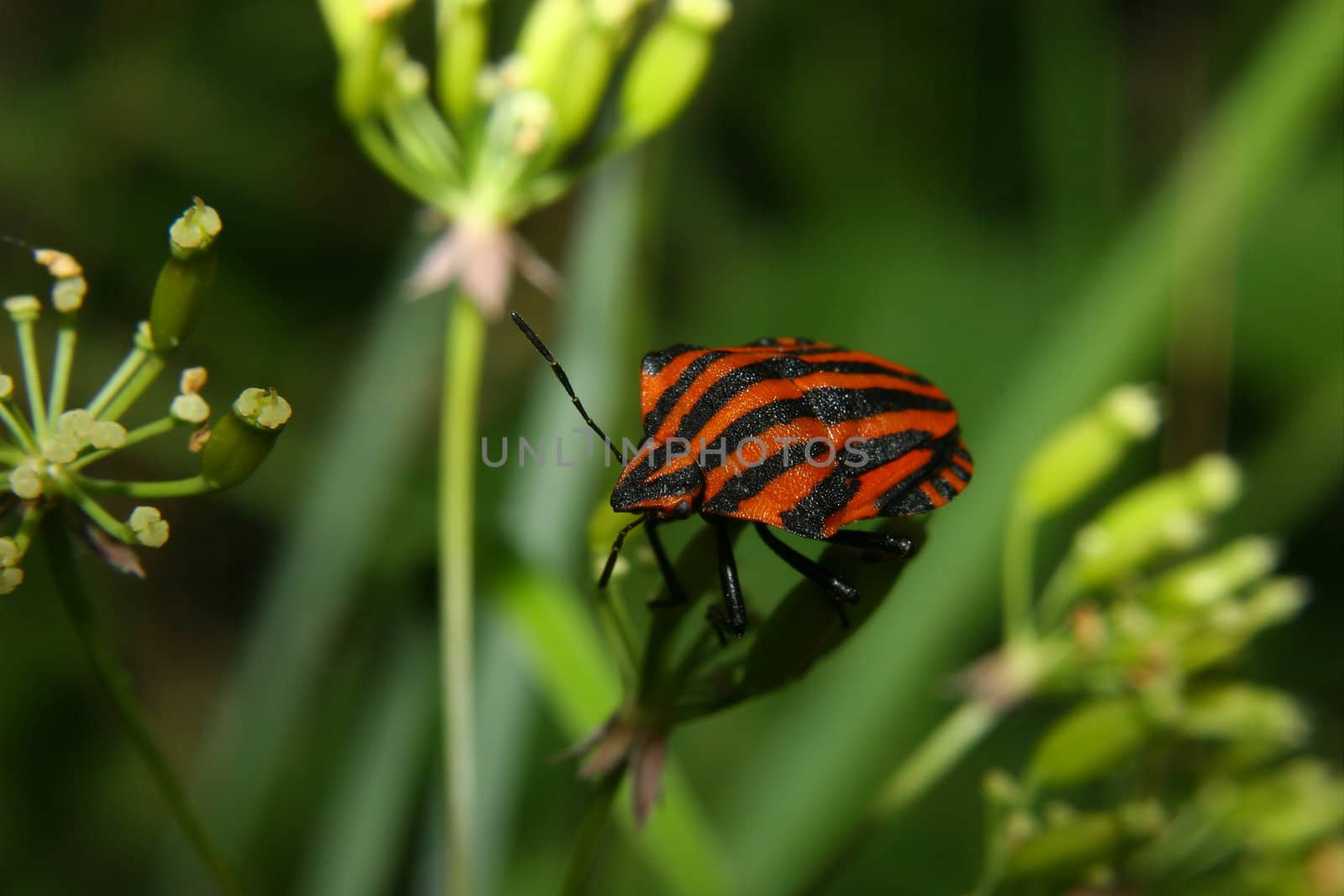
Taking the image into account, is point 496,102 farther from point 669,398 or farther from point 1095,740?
point 1095,740

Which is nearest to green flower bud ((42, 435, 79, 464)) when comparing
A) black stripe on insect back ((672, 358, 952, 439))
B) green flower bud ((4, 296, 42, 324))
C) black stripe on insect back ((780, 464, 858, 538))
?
green flower bud ((4, 296, 42, 324))

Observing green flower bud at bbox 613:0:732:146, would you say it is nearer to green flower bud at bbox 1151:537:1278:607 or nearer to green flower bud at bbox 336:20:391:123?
green flower bud at bbox 336:20:391:123

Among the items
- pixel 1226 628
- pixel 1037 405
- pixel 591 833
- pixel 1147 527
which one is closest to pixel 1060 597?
pixel 1147 527

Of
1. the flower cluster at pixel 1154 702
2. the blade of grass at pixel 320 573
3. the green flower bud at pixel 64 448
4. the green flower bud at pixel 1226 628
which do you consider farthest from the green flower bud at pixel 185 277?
the green flower bud at pixel 1226 628

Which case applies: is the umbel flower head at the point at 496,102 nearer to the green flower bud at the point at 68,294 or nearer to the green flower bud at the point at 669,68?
the green flower bud at the point at 669,68

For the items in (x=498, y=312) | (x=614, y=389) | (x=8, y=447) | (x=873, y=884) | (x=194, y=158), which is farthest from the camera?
(x=194, y=158)

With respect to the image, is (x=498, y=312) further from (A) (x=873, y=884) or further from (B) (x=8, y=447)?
(A) (x=873, y=884)

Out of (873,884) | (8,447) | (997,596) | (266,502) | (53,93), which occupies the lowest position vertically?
(873,884)

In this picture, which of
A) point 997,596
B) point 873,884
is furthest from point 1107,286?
point 873,884

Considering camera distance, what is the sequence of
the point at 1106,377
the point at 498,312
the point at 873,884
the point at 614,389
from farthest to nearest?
the point at 873,884
the point at 1106,377
the point at 614,389
the point at 498,312
